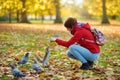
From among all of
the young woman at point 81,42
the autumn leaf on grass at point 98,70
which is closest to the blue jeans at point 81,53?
the young woman at point 81,42

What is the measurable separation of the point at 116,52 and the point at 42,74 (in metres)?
4.69

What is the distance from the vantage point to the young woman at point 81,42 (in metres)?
7.43

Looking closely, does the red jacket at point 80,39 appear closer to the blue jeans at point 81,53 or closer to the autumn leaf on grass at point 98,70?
the blue jeans at point 81,53

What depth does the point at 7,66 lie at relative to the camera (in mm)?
8398

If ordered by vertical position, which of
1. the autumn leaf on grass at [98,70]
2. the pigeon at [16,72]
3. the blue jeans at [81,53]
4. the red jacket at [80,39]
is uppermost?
the red jacket at [80,39]

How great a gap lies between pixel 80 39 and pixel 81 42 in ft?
0.36

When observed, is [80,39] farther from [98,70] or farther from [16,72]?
[16,72]

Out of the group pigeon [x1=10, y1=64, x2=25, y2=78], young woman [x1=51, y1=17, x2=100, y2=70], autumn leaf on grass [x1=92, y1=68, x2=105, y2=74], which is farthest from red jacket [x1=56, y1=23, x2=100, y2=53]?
pigeon [x1=10, y1=64, x2=25, y2=78]

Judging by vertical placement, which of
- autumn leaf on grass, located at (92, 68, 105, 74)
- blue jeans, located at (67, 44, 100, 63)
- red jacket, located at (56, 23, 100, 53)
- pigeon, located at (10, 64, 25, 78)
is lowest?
autumn leaf on grass, located at (92, 68, 105, 74)

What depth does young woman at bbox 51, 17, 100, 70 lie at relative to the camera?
743 cm

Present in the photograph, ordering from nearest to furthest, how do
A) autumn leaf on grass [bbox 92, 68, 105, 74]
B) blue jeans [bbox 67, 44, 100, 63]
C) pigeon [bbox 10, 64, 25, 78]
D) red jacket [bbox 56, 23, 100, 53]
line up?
pigeon [bbox 10, 64, 25, 78]
red jacket [bbox 56, 23, 100, 53]
blue jeans [bbox 67, 44, 100, 63]
autumn leaf on grass [bbox 92, 68, 105, 74]

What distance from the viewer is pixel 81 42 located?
7.63 m

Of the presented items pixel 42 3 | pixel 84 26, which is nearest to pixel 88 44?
pixel 84 26

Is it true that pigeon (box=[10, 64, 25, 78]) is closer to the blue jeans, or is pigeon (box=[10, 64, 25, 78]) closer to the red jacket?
the red jacket
